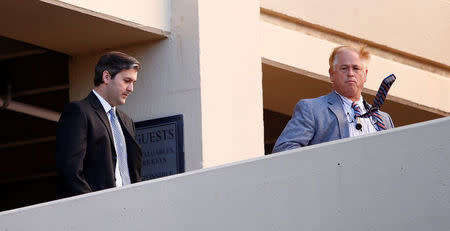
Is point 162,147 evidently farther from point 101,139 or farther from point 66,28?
point 101,139

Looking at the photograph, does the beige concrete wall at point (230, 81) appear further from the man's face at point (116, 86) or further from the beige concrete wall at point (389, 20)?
the man's face at point (116, 86)

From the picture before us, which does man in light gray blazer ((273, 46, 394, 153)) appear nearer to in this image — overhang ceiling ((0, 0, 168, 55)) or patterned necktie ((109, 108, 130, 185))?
patterned necktie ((109, 108, 130, 185))

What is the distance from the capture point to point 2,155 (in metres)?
13.2

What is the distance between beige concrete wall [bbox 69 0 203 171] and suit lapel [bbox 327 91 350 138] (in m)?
1.97

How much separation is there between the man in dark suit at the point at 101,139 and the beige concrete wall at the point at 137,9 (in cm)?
155

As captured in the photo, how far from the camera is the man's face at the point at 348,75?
7.00 meters

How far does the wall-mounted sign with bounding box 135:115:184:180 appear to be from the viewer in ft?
29.0

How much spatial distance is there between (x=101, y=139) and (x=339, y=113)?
1396 mm

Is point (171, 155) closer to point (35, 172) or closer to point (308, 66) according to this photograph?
point (308, 66)

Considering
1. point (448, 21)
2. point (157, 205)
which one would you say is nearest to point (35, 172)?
point (448, 21)

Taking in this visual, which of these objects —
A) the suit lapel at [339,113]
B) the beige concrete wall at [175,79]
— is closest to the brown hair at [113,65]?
the suit lapel at [339,113]

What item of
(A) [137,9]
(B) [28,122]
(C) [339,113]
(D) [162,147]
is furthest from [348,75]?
(B) [28,122]

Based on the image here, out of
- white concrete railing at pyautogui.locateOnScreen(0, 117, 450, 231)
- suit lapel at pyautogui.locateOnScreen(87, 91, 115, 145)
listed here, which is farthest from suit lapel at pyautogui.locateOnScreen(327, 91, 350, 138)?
white concrete railing at pyautogui.locateOnScreen(0, 117, 450, 231)

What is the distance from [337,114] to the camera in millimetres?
6883
